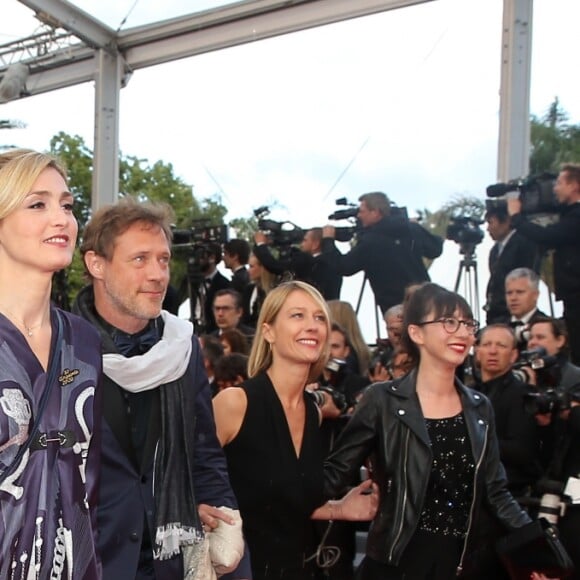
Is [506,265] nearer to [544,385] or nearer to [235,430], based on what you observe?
[544,385]

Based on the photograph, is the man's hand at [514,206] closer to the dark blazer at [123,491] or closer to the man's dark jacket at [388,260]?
the man's dark jacket at [388,260]

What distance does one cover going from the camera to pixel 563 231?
18.0 ft

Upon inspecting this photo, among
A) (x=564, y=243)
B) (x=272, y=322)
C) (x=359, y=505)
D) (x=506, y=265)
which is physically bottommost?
(x=359, y=505)

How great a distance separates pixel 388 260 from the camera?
21.0ft

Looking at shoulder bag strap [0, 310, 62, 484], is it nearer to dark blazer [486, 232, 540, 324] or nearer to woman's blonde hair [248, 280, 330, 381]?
woman's blonde hair [248, 280, 330, 381]

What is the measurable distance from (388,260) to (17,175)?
4619 mm

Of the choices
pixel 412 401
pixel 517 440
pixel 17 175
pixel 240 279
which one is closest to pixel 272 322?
pixel 412 401

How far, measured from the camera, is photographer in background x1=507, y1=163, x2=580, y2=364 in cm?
547

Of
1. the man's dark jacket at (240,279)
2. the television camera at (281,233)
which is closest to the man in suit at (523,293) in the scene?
the television camera at (281,233)

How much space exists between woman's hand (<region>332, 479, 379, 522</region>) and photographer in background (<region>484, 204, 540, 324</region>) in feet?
9.30

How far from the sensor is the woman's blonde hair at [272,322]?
329 cm

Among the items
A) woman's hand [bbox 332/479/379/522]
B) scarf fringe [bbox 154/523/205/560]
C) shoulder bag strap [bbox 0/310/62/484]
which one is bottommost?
woman's hand [bbox 332/479/379/522]

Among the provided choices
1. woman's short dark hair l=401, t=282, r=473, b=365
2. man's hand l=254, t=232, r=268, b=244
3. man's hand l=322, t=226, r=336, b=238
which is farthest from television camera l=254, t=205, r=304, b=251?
woman's short dark hair l=401, t=282, r=473, b=365

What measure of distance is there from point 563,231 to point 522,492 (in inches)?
71.5
